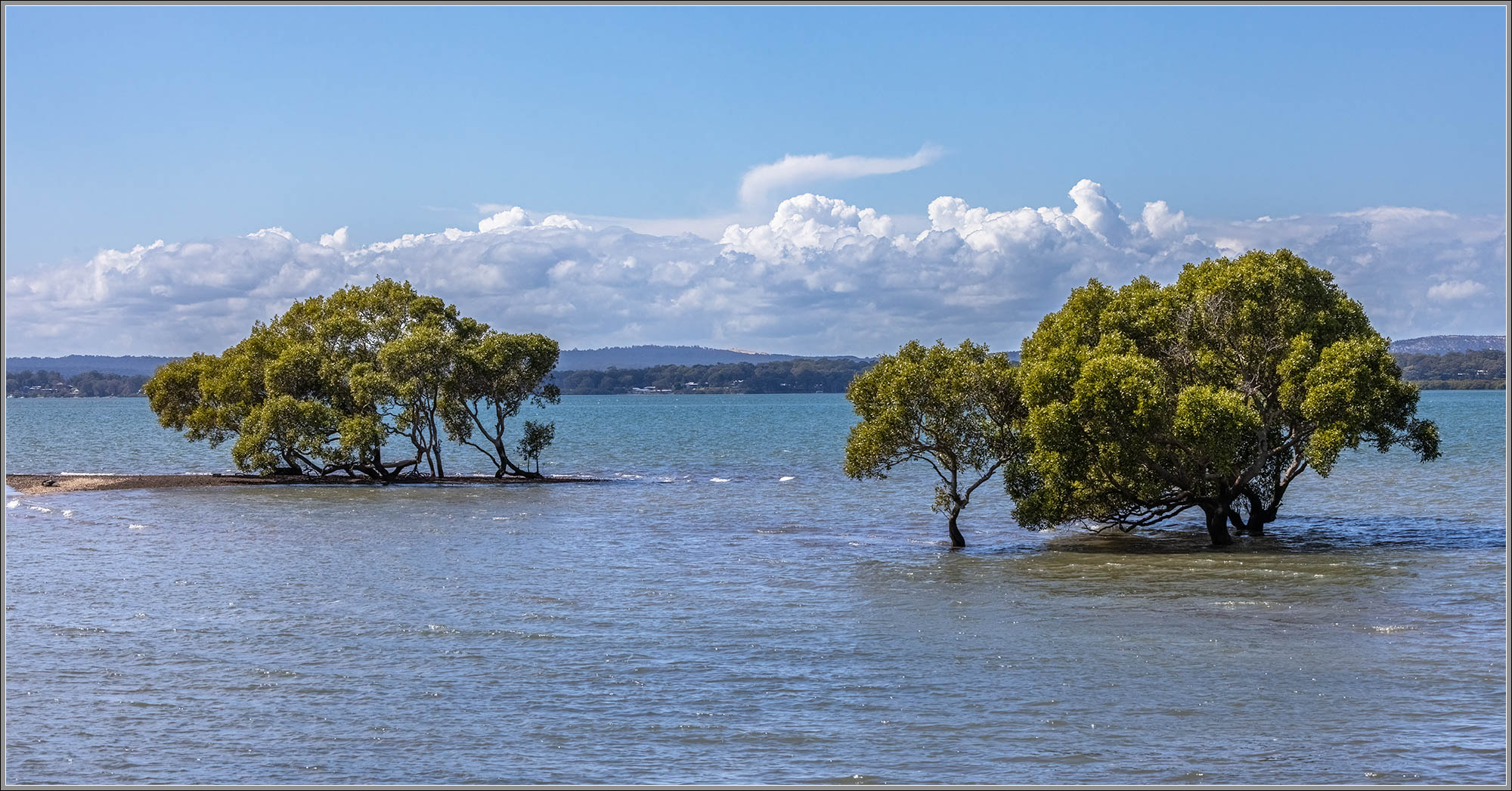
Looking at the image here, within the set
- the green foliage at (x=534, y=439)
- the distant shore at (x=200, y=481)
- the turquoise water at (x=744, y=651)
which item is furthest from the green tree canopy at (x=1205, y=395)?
the distant shore at (x=200, y=481)

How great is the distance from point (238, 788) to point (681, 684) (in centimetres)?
823

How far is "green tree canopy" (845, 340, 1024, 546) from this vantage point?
3838 cm

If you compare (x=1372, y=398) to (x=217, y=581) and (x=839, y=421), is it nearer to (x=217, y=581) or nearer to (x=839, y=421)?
(x=217, y=581)

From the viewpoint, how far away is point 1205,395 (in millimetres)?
36219

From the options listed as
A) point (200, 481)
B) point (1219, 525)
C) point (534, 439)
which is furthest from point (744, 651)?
point (200, 481)

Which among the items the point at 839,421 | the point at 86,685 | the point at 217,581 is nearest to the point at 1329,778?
the point at 86,685

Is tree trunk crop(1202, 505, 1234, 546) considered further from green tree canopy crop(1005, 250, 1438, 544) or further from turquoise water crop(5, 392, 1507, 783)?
turquoise water crop(5, 392, 1507, 783)

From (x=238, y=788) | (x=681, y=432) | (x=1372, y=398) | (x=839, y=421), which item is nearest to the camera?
(x=238, y=788)

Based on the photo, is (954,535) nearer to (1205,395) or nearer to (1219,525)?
(1219,525)

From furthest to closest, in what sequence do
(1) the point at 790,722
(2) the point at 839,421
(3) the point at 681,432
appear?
(2) the point at 839,421, (3) the point at 681,432, (1) the point at 790,722

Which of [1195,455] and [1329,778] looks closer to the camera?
[1329,778]

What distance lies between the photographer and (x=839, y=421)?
611 feet

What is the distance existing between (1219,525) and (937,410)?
1072 centimetres

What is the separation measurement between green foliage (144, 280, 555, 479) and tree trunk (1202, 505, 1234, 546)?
39.1 m
